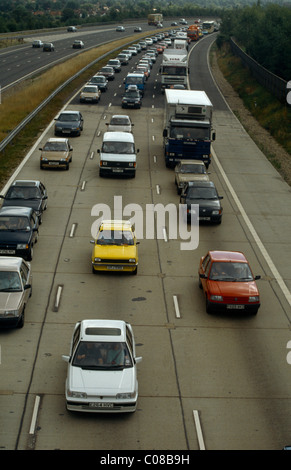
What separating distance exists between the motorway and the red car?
1.57 ft

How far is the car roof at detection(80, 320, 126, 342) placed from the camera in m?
16.0

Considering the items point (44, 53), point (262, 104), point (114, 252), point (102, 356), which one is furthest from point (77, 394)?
point (44, 53)

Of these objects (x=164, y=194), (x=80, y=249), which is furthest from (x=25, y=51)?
(x=80, y=249)

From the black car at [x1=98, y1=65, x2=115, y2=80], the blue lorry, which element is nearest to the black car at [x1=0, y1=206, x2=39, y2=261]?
the blue lorry

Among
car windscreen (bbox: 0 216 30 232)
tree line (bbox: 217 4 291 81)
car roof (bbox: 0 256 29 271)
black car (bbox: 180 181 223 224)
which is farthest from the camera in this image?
tree line (bbox: 217 4 291 81)

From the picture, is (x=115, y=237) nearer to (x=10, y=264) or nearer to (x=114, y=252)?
(x=114, y=252)

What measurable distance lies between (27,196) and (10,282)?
33.0ft

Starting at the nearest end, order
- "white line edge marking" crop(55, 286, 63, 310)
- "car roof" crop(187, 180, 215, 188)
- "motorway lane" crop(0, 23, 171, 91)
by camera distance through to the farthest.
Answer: "white line edge marking" crop(55, 286, 63, 310), "car roof" crop(187, 180, 215, 188), "motorway lane" crop(0, 23, 171, 91)

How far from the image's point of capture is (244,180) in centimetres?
3778

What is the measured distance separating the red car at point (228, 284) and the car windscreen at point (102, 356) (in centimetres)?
503

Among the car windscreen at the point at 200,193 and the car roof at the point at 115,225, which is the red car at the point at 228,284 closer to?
the car roof at the point at 115,225

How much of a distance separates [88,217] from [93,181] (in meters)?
6.20

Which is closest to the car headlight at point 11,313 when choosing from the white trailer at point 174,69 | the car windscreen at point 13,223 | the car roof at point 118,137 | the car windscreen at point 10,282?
the car windscreen at point 10,282

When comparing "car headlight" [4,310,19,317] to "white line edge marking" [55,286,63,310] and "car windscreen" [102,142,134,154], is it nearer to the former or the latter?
"white line edge marking" [55,286,63,310]
